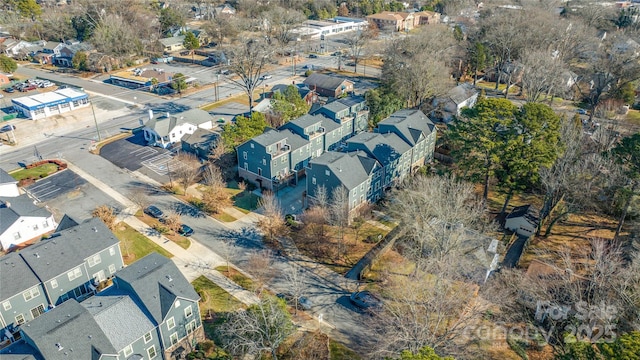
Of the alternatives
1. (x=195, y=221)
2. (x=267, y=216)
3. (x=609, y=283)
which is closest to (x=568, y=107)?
(x=609, y=283)

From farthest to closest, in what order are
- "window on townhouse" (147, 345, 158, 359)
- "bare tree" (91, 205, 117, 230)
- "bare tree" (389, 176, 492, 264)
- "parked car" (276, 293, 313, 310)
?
"bare tree" (91, 205, 117, 230) < "parked car" (276, 293, 313, 310) < "bare tree" (389, 176, 492, 264) < "window on townhouse" (147, 345, 158, 359)

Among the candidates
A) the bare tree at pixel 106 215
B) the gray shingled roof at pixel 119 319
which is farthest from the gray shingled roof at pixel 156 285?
the bare tree at pixel 106 215

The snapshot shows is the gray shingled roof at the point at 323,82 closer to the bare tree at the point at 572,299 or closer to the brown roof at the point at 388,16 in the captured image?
the bare tree at the point at 572,299

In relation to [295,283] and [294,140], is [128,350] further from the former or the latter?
[294,140]

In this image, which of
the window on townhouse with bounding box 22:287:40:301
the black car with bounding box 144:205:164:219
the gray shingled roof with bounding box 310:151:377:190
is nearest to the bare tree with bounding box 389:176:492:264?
the gray shingled roof with bounding box 310:151:377:190

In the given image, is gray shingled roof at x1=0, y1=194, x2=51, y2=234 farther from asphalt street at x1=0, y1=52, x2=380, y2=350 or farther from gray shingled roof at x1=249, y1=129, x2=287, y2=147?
gray shingled roof at x1=249, y1=129, x2=287, y2=147

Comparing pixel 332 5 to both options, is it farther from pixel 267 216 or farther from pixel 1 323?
pixel 1 323
